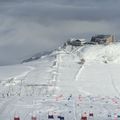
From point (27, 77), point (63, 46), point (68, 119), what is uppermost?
point (63, 46)

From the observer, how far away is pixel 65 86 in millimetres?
58438

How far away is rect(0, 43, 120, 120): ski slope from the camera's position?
46.7 meters

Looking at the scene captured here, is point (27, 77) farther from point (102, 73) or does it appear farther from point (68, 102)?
point (68, 102)

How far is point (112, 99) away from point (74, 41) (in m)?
39.4

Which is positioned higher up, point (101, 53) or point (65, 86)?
point (101, 53)

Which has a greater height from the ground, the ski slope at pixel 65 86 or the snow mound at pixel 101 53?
the snow mound at pixel 101 53

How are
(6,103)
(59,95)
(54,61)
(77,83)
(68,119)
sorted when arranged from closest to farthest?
(68,119)
(6,103)
(59,95)
(77,83)
(54,61)

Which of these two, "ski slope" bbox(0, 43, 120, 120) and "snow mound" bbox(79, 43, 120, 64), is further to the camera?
"snow mound" bbox(79, 43, 120, 64)

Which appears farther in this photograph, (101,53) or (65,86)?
(101,53)

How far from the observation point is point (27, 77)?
63.8 m

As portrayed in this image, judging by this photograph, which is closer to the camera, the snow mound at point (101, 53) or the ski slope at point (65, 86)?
the ski slope at point (65, 86)

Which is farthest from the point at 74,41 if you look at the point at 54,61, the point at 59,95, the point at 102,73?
the point at 59,95

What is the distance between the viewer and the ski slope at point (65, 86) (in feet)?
153

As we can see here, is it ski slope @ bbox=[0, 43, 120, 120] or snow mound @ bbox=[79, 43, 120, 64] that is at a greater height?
snow mound @ bbox=[79, 43, 120, 64]
